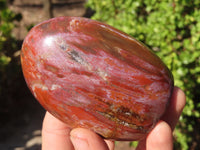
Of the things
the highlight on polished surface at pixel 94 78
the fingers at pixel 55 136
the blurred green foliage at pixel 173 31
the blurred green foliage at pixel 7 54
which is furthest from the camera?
the blurred green foliage at pixel 7 54

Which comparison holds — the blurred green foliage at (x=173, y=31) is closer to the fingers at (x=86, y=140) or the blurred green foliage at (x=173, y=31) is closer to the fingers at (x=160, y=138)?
the fingers at (x=160, y=138)

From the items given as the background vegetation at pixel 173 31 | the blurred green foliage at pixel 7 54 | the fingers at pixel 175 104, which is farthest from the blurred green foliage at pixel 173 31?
the blurred green foliage at pixel 7 54

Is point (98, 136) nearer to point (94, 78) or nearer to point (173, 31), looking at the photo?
point (94, 78)

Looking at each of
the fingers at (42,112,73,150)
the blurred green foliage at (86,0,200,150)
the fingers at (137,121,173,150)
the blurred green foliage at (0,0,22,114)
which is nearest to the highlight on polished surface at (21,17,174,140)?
the fingers at (137,121,173,150)

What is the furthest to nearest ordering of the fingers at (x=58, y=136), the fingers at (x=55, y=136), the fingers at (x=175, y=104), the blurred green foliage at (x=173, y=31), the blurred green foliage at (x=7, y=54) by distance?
the blurred green foliage at (x=7, y=54) < the blurred green foliage at (x=173, y=31) < the fingers at (x=55, y=136) < the fingers at (x=175, y=104) < the fingers at (x=58, y=136)

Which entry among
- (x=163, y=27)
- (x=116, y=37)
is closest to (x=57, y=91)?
(x=116, y=37)

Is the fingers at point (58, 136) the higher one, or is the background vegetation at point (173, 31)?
the background vegetation at point (173, 31)
